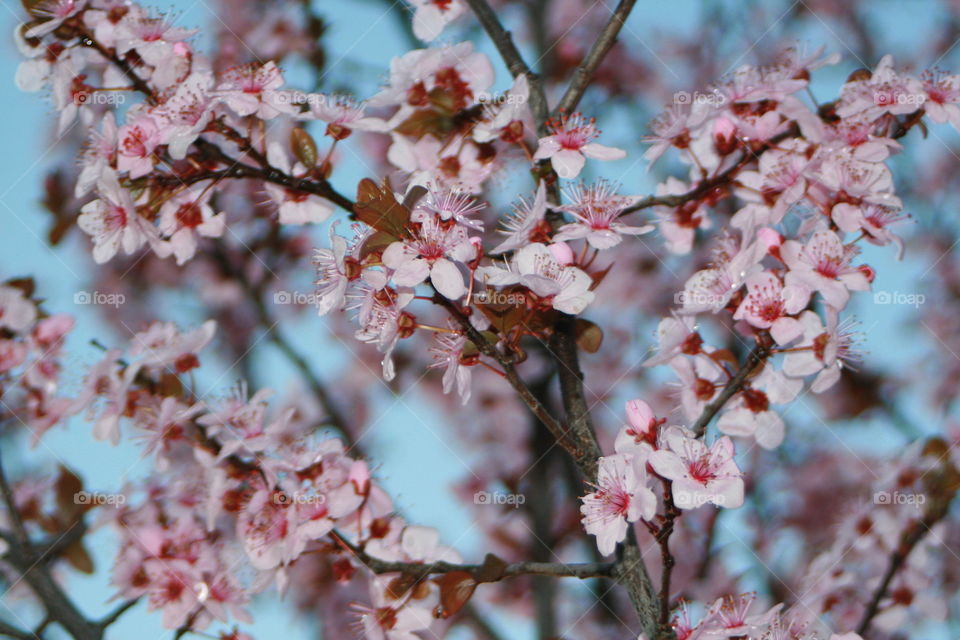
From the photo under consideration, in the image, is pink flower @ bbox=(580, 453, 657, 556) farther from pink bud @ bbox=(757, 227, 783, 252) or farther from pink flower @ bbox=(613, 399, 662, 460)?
pink bud @ bbox=(757, 227, 783, 252)

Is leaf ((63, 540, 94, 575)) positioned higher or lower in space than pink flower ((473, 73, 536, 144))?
lower

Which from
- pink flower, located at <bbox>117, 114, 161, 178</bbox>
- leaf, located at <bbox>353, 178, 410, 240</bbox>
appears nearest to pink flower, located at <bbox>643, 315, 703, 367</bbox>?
leaf, located at <bbox>353, 178, 410, 240</bbox>

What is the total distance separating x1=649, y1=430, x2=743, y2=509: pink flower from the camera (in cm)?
139

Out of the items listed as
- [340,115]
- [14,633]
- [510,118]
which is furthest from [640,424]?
[14,633]

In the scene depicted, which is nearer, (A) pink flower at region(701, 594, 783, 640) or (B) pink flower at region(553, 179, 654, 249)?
(A) pink flower at region(701, 594, 783, 640)

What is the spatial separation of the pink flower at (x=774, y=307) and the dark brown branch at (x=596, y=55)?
0.52 m

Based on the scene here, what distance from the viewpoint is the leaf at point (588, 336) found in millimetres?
1622

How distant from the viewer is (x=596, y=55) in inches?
73.2

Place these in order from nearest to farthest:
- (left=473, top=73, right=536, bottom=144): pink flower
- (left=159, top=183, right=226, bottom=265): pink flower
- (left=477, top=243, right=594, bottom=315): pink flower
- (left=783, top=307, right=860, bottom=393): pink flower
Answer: (left=477, top=243, right=594, bottom=315): pink flower, (left=783, top=307, right=860, bottom=393): pink flower, (left=473, top=73, right=536, bottom=144): pink flower, (left=159, top=183, right=226, bottom=265): pink flower

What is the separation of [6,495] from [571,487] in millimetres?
1778

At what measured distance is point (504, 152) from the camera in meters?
1.97

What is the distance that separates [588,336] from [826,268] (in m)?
0.45

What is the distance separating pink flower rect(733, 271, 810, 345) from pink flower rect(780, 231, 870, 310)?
26 millimetres

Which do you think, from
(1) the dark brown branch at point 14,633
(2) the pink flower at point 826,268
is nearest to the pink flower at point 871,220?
(2) the pink flower at point 826,268
